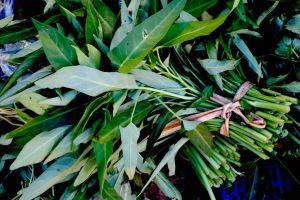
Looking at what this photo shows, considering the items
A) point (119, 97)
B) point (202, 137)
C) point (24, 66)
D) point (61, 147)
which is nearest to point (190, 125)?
point (202, 137)

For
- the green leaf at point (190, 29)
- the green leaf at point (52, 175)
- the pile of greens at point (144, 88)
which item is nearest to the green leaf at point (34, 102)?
the pile of greens at point (144, 88)

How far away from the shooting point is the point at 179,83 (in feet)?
2.08

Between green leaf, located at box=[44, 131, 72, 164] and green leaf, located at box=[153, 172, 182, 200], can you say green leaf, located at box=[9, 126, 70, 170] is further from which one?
green leaf, located at box=[153, 172, 182, 200]

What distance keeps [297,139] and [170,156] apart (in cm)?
28

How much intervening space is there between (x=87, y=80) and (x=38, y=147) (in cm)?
18

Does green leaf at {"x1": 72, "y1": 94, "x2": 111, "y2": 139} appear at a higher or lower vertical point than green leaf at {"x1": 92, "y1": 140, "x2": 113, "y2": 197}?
higher

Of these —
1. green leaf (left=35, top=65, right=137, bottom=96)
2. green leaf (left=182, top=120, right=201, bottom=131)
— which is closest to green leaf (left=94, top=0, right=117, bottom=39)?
green leaf (left=35, top=65, right=137, bottom=96)

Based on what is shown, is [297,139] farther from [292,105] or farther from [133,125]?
[133,125]

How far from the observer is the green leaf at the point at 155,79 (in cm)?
59

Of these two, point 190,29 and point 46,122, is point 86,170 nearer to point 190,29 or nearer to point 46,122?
point 46,122

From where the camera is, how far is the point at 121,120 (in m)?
0.58

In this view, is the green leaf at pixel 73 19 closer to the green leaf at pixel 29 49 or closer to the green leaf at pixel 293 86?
the green leaf at pixel 29 49

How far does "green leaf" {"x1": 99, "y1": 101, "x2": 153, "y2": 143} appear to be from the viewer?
1.84 feet

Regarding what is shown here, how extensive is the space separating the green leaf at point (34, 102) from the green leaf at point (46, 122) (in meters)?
0.02
